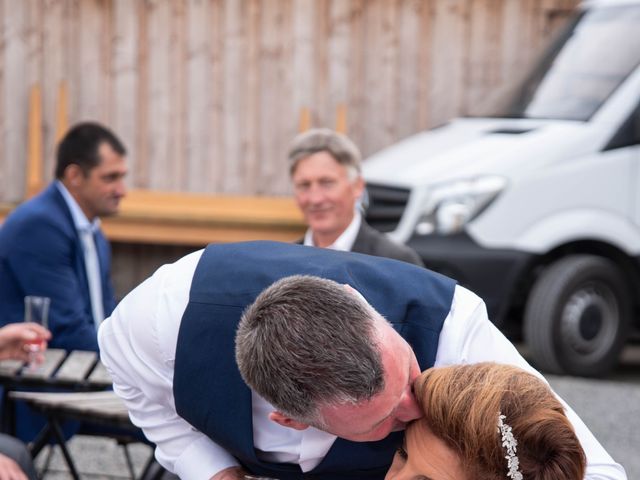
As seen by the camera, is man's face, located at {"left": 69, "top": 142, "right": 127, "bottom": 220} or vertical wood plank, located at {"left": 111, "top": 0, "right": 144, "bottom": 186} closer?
man's face, located at {"left": 69, "top": 142, "right": 127, "bottom": 220}

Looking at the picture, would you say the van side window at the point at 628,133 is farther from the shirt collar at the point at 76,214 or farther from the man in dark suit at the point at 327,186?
the shirt collar at the point at 76,214

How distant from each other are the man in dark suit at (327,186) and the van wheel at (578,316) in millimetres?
2382

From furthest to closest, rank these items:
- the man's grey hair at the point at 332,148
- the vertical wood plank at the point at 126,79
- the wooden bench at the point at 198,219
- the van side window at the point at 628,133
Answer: the vertical wood plank at the point at 126,79, the wooden bench at the point at 198,219, the van side window at the point at 628,133, the man's grey hair at the point at 332,148

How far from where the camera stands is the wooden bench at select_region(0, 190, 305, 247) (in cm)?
926

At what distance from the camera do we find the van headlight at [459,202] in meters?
7.41

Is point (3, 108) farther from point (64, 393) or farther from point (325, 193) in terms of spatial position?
point (64, 393)

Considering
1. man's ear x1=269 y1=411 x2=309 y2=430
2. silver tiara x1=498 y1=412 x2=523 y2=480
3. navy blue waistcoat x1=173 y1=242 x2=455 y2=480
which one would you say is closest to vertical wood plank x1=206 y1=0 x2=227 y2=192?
navy blue waistcoat x1=173 y1=242 x2=455 y2=480

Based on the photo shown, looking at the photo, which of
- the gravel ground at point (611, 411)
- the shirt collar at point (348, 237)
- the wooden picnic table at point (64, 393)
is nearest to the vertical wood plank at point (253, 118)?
the gravel ground at point (611, 411)

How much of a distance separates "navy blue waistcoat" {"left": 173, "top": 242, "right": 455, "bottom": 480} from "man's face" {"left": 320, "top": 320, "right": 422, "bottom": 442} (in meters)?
0.19

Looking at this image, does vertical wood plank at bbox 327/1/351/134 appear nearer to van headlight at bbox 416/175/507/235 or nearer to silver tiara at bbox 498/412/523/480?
van headlight at bbox 416/175/507/235

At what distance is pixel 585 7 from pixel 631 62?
0.70 m

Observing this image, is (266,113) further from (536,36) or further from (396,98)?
(536,36)

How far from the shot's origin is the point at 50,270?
16.0 ft

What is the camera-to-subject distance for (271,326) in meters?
2.36
